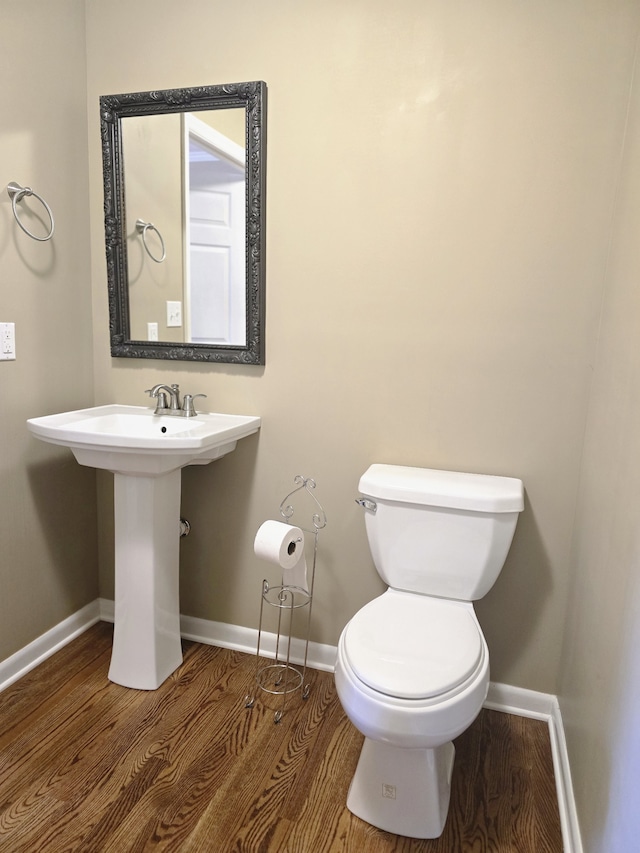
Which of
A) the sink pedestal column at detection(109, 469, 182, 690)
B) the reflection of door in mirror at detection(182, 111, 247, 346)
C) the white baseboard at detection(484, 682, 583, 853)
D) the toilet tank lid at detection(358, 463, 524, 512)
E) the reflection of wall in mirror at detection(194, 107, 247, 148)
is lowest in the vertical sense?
the white baseboard at detection(484, 682, 583, 853)

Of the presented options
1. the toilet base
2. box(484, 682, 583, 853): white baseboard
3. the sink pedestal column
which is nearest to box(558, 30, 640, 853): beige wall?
box(484, 682, 583, 853): white baseboard

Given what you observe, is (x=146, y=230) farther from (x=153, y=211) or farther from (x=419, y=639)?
(x=419, y=639)

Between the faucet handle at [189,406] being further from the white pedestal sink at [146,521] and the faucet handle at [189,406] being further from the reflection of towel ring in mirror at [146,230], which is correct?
the reflection of towel ring in mirror at [146,230]

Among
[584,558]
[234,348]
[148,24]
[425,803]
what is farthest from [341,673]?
[148,24]

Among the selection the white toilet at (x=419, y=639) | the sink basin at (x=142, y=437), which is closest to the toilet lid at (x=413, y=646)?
the white toilet at (x=419, y=639)

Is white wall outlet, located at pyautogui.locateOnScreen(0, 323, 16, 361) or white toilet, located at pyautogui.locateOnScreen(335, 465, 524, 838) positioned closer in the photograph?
white toilet, located at pyautogui.locateOnScreen(335, 465, 524, 838)

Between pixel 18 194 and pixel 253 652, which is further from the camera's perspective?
pixel 253 652

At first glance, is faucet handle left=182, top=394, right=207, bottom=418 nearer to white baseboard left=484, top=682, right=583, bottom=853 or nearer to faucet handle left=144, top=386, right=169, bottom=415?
faucet handle left=144, top=386, right=169, bottom=415

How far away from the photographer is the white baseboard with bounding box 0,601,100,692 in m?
1.93

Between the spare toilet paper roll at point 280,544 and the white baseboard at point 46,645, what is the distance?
89 cm

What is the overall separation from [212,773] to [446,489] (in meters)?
1.02

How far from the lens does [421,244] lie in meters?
1.80

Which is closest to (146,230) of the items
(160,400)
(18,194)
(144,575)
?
(18,194)

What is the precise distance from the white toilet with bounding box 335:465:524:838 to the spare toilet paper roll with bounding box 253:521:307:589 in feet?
0.83
